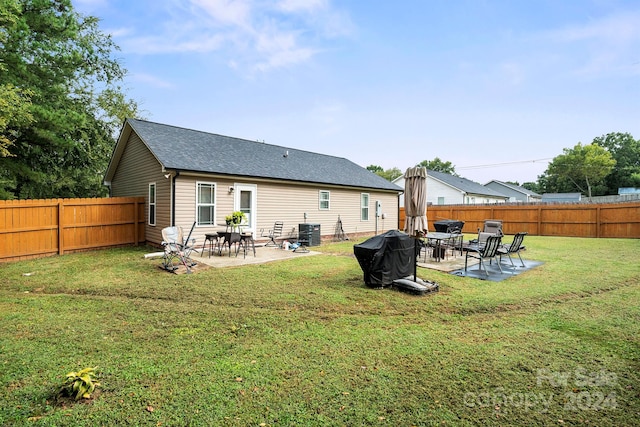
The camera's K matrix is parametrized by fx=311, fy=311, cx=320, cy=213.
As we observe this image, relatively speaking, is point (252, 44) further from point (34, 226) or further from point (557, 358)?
point (557, 358)

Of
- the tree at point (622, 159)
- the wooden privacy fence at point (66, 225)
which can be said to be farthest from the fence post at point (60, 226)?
the tree at point (622, 159)

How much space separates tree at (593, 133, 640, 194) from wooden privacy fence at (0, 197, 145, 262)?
53771 mm

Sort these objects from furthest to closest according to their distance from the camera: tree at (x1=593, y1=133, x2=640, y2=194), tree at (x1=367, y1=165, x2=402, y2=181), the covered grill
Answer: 1. tree at (x1=367, y1=165, x2=402, y2=181)
2. tree at (x1=593, y1=133, x2=640, y2=194)
3. the covered grill

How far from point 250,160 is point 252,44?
182 inches

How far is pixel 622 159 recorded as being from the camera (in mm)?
43781

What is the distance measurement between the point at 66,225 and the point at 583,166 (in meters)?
54.0

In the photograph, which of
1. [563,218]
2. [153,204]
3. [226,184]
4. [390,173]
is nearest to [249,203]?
[226,184]

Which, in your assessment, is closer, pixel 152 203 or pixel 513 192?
pixel 152 203

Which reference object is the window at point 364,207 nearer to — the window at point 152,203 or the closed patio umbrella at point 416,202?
the window at point 152,203

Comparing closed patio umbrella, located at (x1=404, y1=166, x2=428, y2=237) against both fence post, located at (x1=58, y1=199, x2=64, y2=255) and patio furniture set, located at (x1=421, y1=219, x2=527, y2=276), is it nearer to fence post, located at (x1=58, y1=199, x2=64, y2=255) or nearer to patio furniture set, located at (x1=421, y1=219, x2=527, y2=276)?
patio furniture set, located at (x1=421, y1=219, x2=527, y2=276)

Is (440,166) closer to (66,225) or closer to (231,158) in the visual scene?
(231,158)

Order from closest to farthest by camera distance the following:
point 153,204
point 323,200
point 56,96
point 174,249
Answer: point 174,249 < point 153,204 < point 56,96 < point 323,200

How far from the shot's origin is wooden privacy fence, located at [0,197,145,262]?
8453 mm

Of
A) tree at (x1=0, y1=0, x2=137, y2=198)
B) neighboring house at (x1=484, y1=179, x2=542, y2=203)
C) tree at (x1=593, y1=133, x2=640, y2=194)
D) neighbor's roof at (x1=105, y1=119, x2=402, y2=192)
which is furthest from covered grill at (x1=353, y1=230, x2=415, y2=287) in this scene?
tree at (x1=593, y1=133, x2=640, y2=194)
